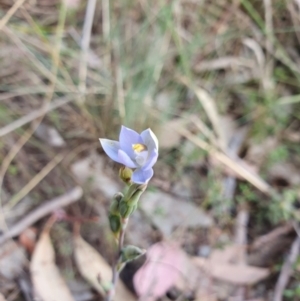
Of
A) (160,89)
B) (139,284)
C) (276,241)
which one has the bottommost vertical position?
(276,241)

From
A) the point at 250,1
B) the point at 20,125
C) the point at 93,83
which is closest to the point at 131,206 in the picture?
the point at 20,125

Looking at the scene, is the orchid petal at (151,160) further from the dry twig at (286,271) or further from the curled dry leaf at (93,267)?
the dry twig at (286,271)

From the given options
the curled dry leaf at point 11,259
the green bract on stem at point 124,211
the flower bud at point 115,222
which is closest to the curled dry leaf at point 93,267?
the curled dry leaf at point 11,259

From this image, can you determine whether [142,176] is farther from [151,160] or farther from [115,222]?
[115,222]

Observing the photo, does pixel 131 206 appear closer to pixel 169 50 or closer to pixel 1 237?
pixel 1 237

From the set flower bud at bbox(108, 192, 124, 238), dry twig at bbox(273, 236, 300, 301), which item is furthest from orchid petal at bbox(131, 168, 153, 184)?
dry twig at bbox(273, 236, 300, 301)

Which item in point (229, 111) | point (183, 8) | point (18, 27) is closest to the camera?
point (18, 27)
